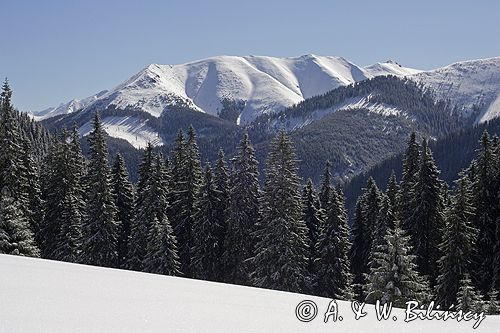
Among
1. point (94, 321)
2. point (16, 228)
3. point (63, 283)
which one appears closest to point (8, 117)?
point (16, 228)

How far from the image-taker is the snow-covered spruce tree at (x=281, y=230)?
104 ft

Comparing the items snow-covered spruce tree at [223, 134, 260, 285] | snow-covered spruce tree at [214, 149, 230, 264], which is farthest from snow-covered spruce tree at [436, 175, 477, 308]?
snow-covered spruce tree at [214, 149, 230, 264]

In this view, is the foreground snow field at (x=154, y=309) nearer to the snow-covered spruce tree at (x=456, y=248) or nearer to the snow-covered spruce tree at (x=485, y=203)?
the snow-covered spruce tree at (x=456, y=248)

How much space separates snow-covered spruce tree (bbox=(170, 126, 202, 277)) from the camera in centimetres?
3950

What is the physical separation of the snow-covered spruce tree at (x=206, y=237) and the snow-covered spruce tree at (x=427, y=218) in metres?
14.8

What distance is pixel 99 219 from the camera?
3616 centimetres

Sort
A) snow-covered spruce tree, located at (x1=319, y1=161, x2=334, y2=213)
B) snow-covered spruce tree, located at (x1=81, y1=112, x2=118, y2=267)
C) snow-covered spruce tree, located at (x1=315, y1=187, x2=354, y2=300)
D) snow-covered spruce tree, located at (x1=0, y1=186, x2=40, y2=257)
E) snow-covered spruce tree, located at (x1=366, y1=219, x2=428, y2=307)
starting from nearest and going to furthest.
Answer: snow-covered spruce tree, located at (x1=366, y1=219, x2=428, y2=307), snow-covered spruce tree, located at (x1=0, y1=186, x2=40, y2=257), snow-covered spruce tree, located at (x1=315, y1=187, x2=354, y2=300), snow-covered spruce tree, located at (x1=81, y1=112, x2=118, y2=267), snow-covered spruce tree, located at (x1=319, y1=161, x2=334, y2=213)

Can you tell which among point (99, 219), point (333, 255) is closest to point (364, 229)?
point (333, 255)

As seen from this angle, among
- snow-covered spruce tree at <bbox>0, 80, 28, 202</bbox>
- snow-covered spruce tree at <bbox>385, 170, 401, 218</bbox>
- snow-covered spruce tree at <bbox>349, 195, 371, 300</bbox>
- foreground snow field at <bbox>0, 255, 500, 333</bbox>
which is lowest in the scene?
snow-covered spruce tree at <bbox>349, 195, 371, 300</bbox>

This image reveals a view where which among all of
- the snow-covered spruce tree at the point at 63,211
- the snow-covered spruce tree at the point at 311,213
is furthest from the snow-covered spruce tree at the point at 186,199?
the snow-covered spruce tree at the point at 311,213

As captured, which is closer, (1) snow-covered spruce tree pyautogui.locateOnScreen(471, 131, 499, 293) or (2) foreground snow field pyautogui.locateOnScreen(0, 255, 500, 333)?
(2) foreground snow field pyautogui.locateOnScreen(0, 255, 500, 333)

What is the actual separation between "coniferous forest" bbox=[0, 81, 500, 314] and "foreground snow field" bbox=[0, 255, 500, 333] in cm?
1810

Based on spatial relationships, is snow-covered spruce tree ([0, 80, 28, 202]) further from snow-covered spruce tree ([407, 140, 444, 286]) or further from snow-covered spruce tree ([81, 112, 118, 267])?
snow-covered spruce tree ([407, 140, 444, 286])

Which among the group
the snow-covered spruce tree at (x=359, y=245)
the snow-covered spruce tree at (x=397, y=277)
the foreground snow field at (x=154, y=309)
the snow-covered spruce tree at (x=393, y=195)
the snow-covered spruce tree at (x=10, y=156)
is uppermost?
the foreground snow field at (x=154, y=309)
